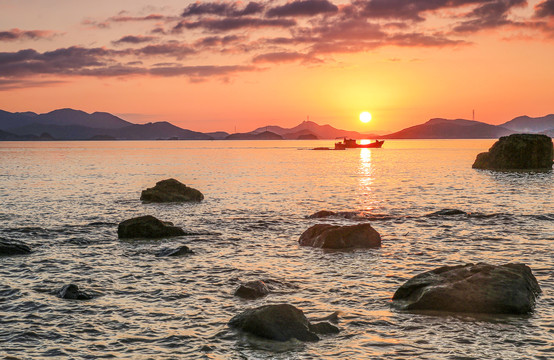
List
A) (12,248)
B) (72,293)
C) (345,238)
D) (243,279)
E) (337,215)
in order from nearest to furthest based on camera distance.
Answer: (72,293) → (243,279) → (12,248) → (345,238) → (337,215)

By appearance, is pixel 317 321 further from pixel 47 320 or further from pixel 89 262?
pixel 89 262

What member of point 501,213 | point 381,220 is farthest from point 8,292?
point 501,213

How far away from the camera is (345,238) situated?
74.9ft

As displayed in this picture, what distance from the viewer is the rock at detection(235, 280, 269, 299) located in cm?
1538

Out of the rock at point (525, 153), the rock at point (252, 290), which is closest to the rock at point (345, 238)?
the rock at point (252, 290)

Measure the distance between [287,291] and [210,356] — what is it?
5173 mm

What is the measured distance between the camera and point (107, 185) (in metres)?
58.1

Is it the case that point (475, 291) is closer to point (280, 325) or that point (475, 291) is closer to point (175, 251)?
point (280, 325)

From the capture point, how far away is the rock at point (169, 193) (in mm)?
41750

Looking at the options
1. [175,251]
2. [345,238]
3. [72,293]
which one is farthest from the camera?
[345,238]

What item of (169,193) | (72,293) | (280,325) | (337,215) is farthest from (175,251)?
(169,193)

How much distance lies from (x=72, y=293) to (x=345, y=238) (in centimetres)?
1176

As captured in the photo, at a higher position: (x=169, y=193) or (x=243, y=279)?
(x=169, y=193)

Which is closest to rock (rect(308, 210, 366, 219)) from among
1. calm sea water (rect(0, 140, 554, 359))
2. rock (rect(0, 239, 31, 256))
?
calm sea water (rect(0, 140, 554, 359))
